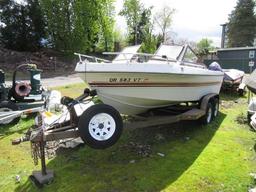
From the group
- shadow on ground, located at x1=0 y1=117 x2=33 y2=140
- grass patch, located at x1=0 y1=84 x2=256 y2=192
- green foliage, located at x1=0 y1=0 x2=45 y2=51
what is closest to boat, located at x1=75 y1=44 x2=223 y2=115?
grass patch, located at x1=0 y1=84 x2=256 y2=192

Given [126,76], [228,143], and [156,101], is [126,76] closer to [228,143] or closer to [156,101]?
[156,101]

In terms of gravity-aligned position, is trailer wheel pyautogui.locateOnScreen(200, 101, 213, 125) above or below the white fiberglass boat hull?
below

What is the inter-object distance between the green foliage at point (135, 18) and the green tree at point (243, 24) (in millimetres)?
16685

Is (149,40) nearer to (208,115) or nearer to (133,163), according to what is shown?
(208,115)

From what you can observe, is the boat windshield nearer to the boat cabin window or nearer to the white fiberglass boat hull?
the boat cabin window

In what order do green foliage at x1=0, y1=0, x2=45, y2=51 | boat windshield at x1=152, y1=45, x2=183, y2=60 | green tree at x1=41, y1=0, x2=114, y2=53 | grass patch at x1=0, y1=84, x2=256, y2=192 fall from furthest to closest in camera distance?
green foliage at x1=0, y1=0, x2=45, y2=51 → green tree at x1=41, y1=0, x2=114, y2=53 → boat windshield at x1=152, y1=45, x2=183, y2=60 → grass patch at x1=0, y1=84, x2=256, y2=192

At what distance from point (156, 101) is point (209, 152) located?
1.41 meters

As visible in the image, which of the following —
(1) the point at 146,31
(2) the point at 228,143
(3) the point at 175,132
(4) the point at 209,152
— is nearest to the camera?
(4) the point at 209,152

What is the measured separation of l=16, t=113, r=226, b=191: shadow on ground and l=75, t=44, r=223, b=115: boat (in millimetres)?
744

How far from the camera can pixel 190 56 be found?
7059 millimetres

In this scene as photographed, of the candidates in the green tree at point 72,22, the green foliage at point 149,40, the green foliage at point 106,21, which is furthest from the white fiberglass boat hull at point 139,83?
the green foliage at point 149,40

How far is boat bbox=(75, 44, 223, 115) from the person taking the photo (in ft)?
17.3

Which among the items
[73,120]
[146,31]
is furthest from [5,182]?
[146,31]

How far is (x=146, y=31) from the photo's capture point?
113 ft
